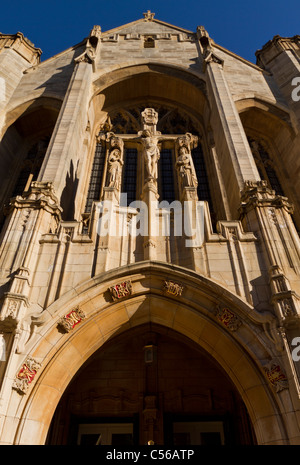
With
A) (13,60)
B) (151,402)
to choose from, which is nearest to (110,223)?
(151,402)

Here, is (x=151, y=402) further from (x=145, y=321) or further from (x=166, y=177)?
(x=166, y=177)

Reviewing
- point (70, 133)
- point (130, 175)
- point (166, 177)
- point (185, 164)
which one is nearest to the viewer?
point (185, 164)

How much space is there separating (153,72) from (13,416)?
669 inches

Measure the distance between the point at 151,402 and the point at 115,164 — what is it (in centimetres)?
719

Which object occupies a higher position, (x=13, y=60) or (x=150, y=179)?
(x=13, y=60)

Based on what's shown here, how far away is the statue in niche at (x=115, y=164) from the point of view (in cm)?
1012

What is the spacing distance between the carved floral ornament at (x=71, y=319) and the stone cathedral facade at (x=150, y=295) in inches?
0.9

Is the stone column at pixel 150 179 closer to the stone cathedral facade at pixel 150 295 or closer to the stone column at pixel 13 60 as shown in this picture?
the stone cathedral facade at pixel 150 295

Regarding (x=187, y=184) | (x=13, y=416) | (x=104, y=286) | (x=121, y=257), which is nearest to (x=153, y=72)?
(x=187, y=184)

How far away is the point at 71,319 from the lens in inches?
276

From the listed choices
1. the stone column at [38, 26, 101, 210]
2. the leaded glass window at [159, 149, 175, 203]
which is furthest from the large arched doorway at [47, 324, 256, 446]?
the leaded glass window at [159, 149, 175, 203]

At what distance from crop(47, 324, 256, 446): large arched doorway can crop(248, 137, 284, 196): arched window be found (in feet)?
27.7

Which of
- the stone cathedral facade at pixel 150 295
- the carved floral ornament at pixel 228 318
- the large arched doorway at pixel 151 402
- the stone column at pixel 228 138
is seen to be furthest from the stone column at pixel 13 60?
the carved floral ornament at pixel 228 318

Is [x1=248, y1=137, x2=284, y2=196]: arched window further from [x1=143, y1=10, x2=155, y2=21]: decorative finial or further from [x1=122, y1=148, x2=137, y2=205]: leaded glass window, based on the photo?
[x1=143, y1=10, x2=155, y2=21]: decorative finial
